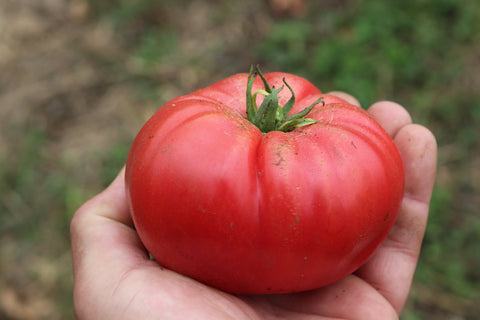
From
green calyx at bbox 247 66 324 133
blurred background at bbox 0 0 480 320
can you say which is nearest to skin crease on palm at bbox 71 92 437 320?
green calyx at bbox 247 66 324 133

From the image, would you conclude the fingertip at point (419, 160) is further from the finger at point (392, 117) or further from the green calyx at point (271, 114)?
the green calyx at point (271, 114)

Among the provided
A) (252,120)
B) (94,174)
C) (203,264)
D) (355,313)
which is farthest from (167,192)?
(94,174)

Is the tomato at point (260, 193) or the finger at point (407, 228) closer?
the tomato at point (260, 193)

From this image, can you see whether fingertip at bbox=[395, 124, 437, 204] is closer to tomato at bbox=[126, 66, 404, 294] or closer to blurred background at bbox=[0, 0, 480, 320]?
tomato at bbox=[126, 66, 404, 294]

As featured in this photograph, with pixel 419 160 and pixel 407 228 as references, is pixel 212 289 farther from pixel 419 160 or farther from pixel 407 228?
pixel 419 160

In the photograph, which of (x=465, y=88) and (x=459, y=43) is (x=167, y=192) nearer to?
(x=465, y=88)

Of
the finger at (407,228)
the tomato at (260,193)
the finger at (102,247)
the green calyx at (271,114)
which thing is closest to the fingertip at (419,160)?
the finger at (407,228)
